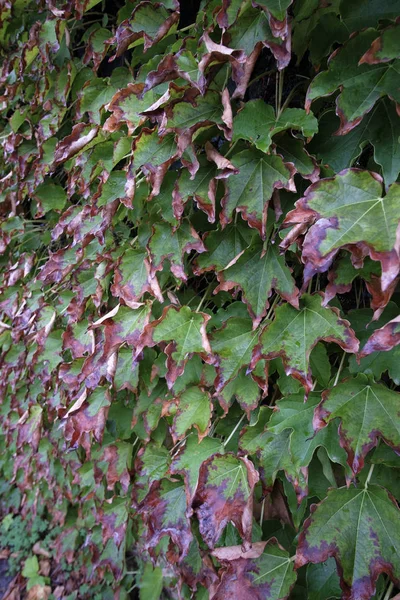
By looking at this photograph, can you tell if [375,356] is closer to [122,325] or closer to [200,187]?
[200,187]

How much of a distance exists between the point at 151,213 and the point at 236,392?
566 millimetres

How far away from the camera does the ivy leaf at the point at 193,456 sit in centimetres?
116

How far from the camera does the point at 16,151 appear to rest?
1.85 meters

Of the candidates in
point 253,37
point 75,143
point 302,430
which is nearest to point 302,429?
point 302,430

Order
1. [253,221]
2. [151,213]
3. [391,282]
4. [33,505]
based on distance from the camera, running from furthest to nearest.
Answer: [33,505], [151,213], [253,221], [391,282]

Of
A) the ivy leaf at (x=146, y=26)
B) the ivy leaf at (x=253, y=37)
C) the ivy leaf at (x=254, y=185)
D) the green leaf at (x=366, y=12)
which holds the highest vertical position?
the ivy leaf at (x=146, y=26)

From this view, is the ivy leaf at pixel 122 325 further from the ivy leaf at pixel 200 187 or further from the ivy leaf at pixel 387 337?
the ivy leaf at pixel 387 337

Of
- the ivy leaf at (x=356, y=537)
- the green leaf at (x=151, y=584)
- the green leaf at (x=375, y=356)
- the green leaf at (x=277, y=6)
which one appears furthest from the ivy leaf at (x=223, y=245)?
the green leaf at (x=151, y=584)

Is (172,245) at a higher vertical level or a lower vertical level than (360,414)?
higher

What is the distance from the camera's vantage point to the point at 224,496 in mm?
1047

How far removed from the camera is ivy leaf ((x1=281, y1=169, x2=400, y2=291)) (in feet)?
2.35

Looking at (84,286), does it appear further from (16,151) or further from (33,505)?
Answer: (33,505)

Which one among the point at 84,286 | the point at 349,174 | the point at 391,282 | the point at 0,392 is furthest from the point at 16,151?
the point at 391,282

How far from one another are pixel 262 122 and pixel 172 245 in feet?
1.23
